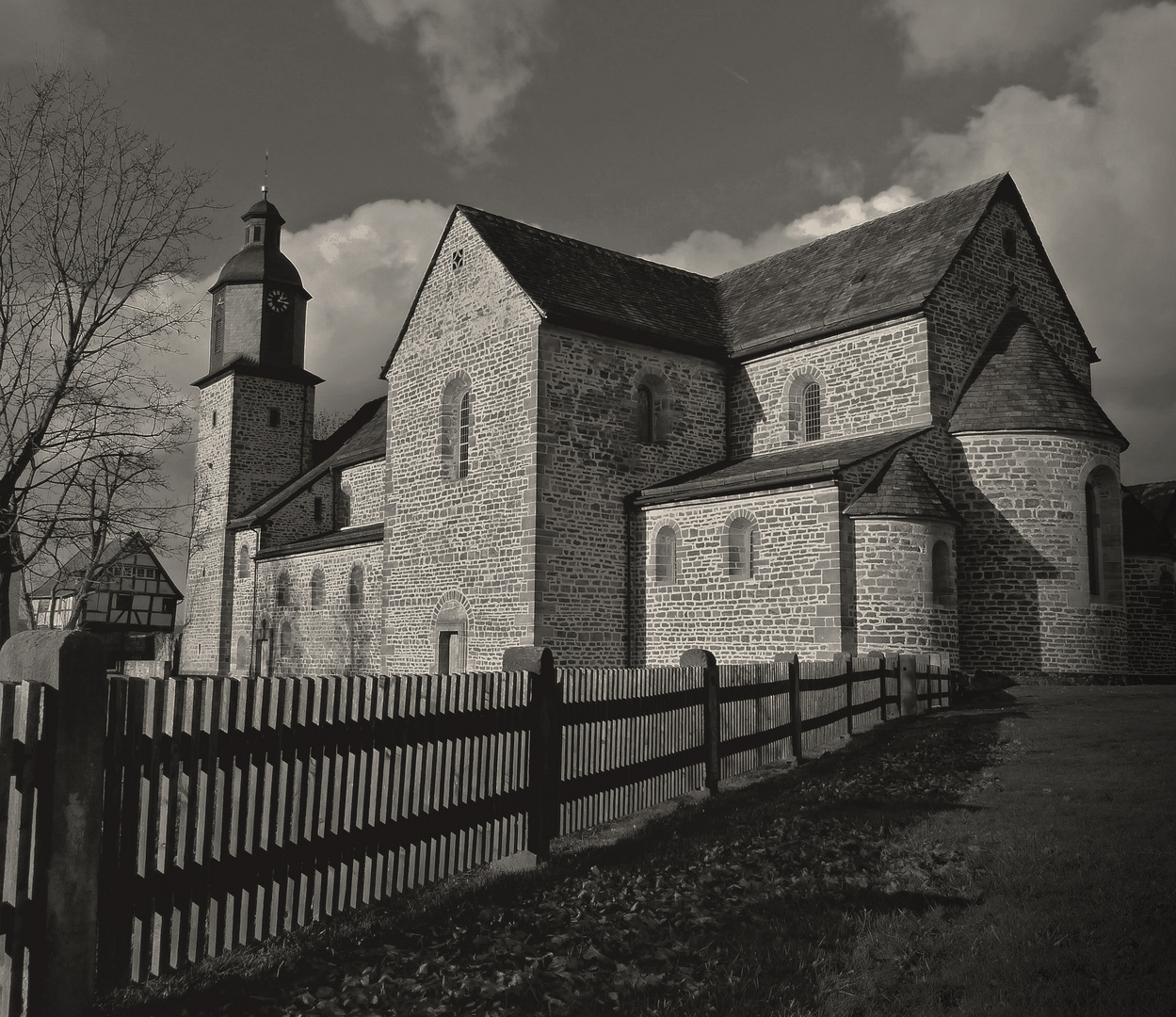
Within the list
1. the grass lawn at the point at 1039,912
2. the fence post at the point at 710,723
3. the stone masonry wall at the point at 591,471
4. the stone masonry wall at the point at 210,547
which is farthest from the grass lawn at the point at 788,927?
the stone masonry wall at the point at 210,547

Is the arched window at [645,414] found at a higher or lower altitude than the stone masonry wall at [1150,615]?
higher

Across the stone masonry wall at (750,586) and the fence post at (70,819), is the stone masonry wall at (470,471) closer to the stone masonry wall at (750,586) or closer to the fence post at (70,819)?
the stone masonry wall at (750,586)

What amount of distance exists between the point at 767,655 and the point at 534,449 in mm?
6597

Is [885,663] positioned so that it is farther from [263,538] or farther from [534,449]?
[263,538]

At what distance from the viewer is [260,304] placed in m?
39.5

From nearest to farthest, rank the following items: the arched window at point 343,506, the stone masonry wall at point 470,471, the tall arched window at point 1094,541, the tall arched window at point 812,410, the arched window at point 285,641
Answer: the tall arched window at point 1094,541, the stone masonry wall at point 470,471, the tall arched window at point 812,410, the arched window at point 285,641, the arched window at point 343,506

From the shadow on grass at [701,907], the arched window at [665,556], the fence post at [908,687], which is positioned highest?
the arched window at [665,556]

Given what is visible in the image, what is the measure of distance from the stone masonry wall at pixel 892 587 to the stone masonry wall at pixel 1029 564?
2.48m

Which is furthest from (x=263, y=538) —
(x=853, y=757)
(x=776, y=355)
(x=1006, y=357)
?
(x=853, y=757)

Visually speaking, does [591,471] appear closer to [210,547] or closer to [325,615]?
[325,615]

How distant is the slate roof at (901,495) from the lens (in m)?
18.4

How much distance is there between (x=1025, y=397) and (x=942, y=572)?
4439mm

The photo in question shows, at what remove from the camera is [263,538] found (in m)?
35.5

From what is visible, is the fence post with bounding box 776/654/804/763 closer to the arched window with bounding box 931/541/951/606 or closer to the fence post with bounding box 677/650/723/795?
the fence post with bounding box 677/650/723/795
